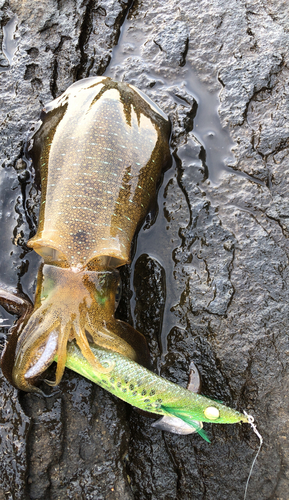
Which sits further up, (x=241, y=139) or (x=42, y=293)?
(x=241, y=139)

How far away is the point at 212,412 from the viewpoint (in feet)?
9.02

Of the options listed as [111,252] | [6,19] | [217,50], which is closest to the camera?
[111,252]

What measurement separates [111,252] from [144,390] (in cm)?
106

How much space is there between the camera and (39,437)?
303 centimetres

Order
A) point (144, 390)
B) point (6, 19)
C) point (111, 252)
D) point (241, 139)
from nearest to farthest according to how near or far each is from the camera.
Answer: point (144, 390) → point (111, 252) → point (241, 139) → point (6, 19)

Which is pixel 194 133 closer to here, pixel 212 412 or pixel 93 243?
pixel 93 243

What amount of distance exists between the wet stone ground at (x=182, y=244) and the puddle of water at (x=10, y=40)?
0.02 metres

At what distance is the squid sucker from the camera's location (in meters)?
2.79

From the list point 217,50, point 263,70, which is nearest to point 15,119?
point 217,50

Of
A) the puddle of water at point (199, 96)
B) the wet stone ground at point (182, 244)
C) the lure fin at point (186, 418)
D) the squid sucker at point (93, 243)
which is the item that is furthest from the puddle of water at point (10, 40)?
the lure fin at point (186, 418)

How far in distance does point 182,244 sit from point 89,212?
1018 millimetres

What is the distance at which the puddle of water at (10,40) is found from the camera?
4265 millimetres

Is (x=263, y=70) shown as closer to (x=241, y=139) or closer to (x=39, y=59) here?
(x=241, y=139)

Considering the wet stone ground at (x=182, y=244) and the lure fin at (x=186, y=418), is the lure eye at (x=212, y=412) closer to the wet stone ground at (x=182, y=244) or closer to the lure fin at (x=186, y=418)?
the lure fin at (x=186, y=418)
